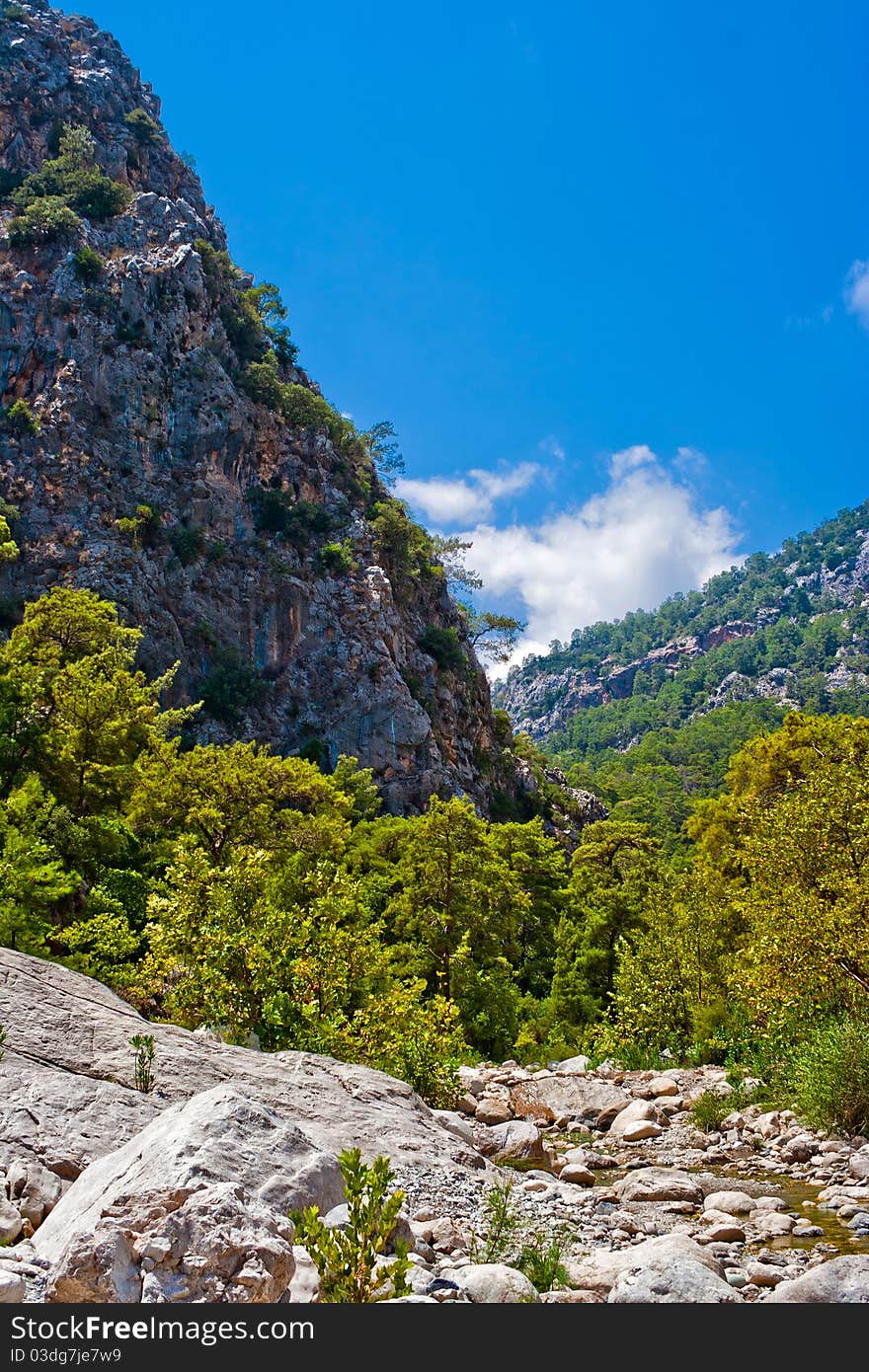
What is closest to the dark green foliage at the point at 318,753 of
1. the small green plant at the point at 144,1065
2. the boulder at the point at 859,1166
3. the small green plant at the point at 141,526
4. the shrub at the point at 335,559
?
the shrub at the point at 335,559

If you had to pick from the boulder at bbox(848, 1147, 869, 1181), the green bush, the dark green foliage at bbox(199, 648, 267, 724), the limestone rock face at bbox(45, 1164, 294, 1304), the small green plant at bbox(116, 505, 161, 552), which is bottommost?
the boulder at bbox(848, 1147, 869, 1181)

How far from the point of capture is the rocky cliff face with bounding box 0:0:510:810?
60.4 metres

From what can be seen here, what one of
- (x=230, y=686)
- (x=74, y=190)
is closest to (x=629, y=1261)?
(x=230, y=686)

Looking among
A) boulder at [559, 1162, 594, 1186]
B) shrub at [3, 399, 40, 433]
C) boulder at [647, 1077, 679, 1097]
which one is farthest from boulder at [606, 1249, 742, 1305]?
shrub at [3, 399, 40, 433]

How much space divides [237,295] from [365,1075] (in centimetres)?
8306

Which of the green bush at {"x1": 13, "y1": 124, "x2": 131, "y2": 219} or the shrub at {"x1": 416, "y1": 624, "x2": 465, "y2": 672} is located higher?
the green bush at {"x1": 13, "y1": 124, "x2": 131, "y2": 219}

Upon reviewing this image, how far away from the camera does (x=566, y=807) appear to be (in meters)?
82.9

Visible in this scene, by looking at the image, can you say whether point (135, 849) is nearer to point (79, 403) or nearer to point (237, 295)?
point (79, 403)

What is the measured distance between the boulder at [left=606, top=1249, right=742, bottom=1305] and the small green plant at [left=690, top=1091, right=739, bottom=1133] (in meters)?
12.5

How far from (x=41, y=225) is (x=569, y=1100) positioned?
239 ft

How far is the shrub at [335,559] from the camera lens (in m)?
70.7

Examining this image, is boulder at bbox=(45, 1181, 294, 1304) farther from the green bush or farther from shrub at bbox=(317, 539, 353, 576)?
the green bush

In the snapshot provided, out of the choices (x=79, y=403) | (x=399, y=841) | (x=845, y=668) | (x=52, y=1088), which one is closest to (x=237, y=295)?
(x=79, y=403)

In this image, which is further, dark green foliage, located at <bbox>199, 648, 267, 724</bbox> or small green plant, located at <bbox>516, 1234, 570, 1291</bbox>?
dark green foliage, located at <bbox>199, 648, 267, 724</bbox>
